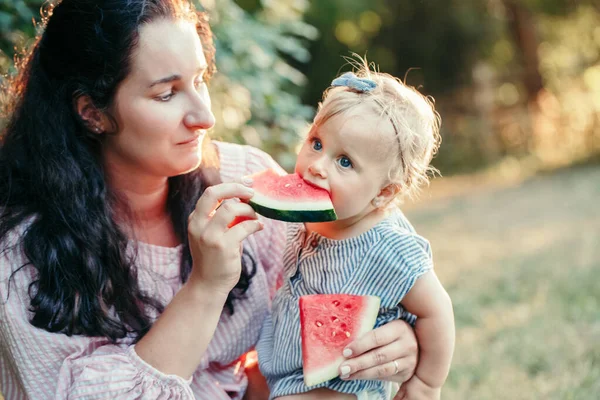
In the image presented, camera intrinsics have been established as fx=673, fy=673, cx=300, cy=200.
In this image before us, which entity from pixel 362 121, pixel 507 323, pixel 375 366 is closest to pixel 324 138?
pixel 362 121

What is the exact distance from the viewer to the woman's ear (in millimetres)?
2350

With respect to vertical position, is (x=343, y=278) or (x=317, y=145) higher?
(x=317, y=145)

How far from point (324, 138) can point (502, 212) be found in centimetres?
776

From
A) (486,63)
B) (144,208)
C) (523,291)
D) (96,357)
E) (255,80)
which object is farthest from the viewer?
(486,63)

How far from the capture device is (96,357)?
2.12 m

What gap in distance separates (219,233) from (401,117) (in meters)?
0.69

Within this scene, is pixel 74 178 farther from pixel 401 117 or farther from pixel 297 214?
pixel 401 117

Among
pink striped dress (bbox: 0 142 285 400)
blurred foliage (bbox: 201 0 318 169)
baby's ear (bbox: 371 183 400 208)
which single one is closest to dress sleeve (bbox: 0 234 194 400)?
pink striped dress (bbox: 0 142 285 400)

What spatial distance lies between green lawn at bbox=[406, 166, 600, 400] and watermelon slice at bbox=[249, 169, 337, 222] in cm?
204

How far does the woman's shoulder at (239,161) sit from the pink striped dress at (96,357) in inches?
16.0

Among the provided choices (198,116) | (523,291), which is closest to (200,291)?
(198,116)

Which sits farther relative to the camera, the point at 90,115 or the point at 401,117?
the point at 90,115

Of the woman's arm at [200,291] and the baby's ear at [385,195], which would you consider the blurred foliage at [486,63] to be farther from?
the woman's arm at [200,291]

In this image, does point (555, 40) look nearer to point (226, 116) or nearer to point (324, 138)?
point (226, 116)
